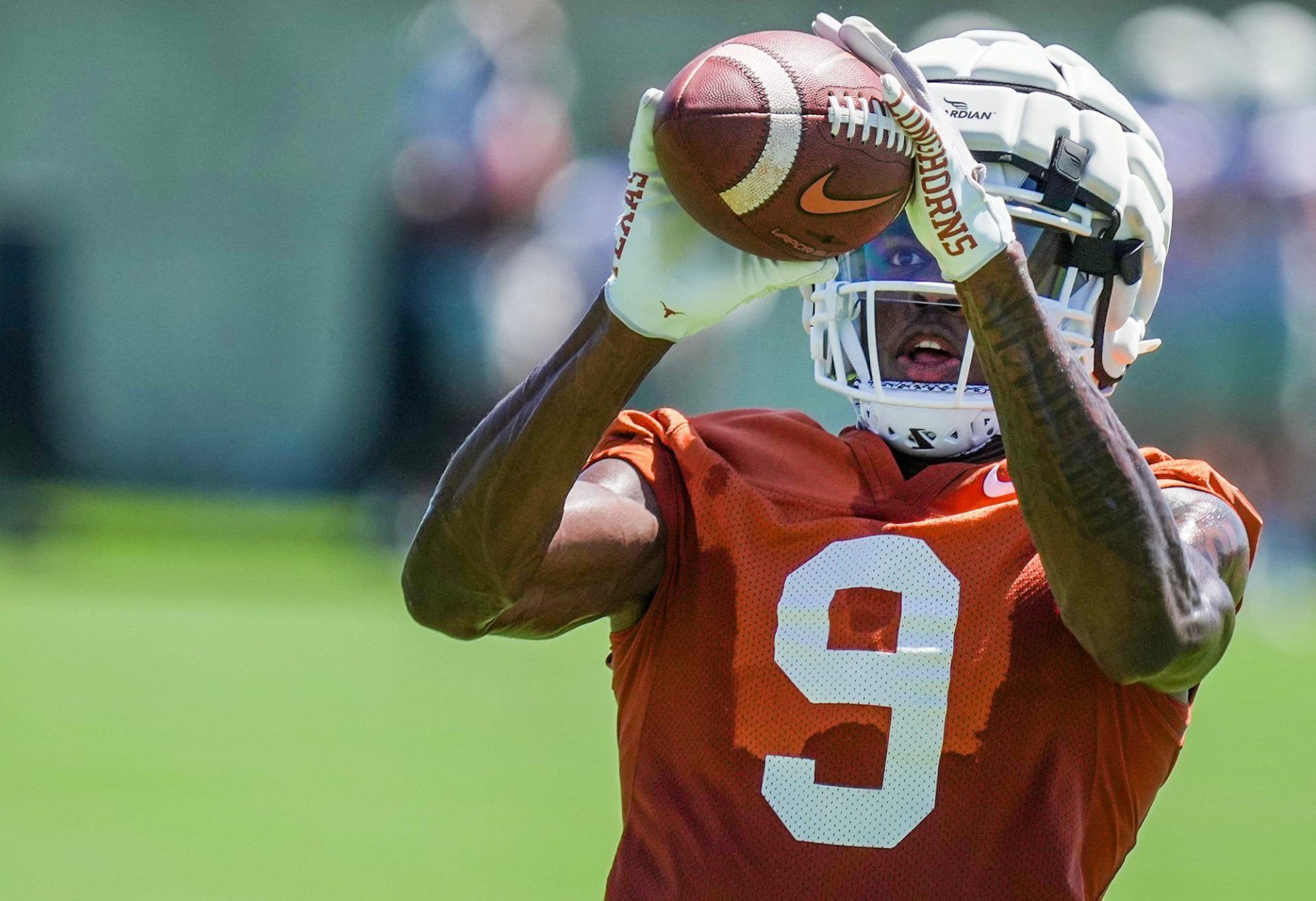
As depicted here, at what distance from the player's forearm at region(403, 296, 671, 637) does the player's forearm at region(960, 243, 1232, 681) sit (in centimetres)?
39

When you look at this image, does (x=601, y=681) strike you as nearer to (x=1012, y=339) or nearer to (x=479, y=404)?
(x=479, y=404)

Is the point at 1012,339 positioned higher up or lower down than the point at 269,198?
higher up

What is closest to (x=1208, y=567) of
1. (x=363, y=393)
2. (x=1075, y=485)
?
(x=1075, y=485)

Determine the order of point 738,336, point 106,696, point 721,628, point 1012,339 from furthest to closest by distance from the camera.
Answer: point 738,336, point 106,696, point 721,628, point 1012,339

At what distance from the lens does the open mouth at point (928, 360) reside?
2715 mm

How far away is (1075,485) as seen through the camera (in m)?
2.32

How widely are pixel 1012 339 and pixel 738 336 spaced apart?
926cm

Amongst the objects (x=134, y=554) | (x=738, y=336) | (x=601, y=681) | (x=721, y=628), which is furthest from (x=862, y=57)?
(x=738, y=336)

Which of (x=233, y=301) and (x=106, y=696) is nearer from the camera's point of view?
(x=106, y=696)

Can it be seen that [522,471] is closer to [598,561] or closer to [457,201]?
[598,561]

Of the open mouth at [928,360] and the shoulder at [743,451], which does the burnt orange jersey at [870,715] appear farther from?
the open mouth at [928,360]

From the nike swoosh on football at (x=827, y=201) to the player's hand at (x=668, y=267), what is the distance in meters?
0.11

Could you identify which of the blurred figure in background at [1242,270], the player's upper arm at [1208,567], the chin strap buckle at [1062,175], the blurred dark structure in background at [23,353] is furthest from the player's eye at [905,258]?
the blurred dark structure in background at [23,353]

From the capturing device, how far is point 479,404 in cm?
1049
